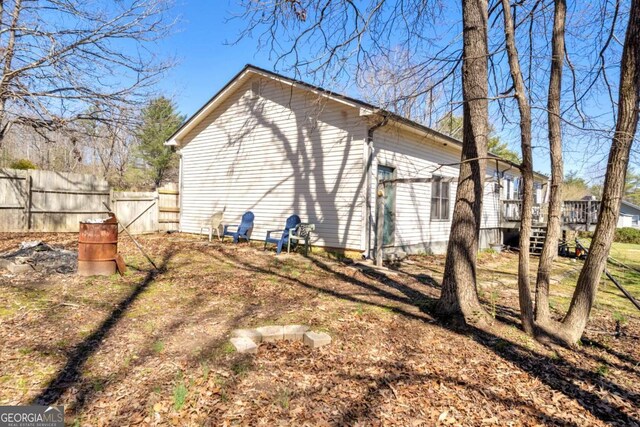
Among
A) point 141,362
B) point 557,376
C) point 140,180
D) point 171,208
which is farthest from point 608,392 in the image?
point 140,180

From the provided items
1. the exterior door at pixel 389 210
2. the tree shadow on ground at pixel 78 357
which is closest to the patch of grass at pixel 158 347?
the tree shadow on ground at pixel 78 357

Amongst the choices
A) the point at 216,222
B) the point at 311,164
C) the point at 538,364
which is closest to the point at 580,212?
the point at 311,164

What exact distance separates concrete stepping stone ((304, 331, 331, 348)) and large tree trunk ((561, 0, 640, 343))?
279 centimetres

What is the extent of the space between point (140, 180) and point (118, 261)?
1123 inches

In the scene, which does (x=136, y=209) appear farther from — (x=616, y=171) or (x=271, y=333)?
(x=616, y=171)

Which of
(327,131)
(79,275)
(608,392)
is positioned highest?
(327,131)

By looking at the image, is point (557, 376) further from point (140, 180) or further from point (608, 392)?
point (140, 180)

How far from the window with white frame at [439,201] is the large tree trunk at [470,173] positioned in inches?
282

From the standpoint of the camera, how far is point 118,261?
6129mm

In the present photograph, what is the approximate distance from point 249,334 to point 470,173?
10.7ft

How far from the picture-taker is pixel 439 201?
11961 mm

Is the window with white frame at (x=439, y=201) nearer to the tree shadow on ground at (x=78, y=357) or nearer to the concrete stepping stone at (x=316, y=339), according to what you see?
the concrete stepping stone at (x=316, y=339)

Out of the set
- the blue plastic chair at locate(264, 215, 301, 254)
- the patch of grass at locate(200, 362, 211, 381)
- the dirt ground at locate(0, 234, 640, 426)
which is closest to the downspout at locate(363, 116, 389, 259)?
the blue plastic chair at locate(264, 215, 301, 254)

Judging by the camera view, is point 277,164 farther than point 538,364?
Yes
